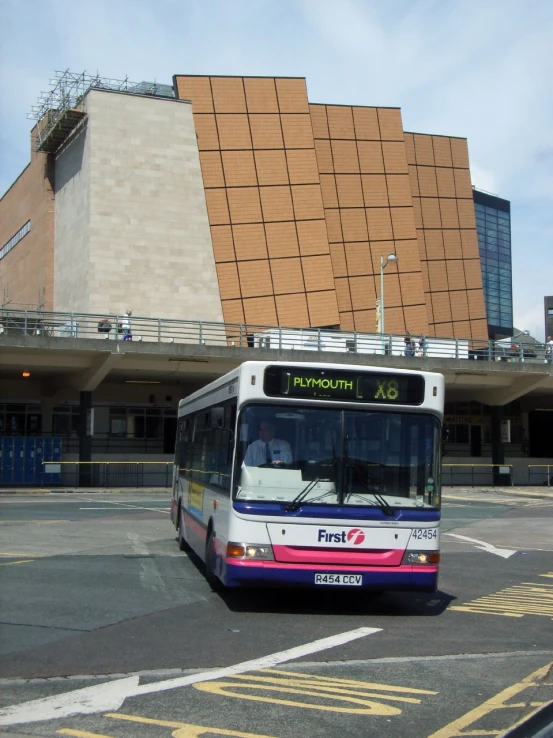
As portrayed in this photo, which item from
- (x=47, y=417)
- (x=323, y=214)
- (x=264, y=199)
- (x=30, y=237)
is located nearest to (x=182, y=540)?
(x=47, y=417)

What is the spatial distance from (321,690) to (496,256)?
340 ft

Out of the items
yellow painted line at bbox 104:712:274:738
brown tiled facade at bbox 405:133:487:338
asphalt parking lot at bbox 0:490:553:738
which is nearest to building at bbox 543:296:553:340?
brown tiled facade at bbox 405:133:487:338

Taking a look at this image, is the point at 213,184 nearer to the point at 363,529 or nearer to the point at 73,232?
the point at 73,232

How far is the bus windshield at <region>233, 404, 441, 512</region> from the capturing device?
32.0 feet

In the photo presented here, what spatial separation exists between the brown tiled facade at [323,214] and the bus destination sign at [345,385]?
42.6m

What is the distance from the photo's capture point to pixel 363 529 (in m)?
9.71

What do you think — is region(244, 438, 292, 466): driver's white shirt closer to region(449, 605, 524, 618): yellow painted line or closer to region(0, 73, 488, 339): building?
region(449, 605, 524, 618): yellow painted line

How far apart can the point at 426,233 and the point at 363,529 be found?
5479 cm

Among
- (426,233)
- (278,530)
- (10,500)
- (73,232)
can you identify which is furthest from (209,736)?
(426,233)

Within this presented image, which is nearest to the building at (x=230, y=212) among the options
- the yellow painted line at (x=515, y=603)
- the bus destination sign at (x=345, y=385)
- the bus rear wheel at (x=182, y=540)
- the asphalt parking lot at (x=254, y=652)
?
the bus rear wheel at (x=182, y=540)

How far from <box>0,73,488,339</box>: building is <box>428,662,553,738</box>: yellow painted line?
144 feet

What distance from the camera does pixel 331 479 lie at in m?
9.81

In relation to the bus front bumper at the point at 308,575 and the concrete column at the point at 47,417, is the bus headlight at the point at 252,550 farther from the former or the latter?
the concrete column at the point at 47,417

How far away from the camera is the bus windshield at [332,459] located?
32.0ft
